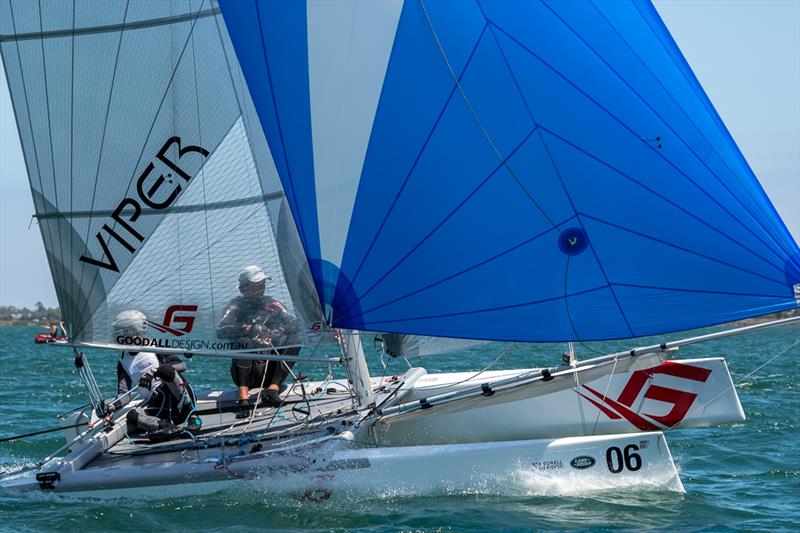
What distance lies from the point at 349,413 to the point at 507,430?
1.26 m

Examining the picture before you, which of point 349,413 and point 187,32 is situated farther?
point 349,413

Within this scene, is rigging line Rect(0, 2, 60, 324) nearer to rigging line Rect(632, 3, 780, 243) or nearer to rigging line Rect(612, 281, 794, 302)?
rigging line Rect(612, 281, 794, 302)

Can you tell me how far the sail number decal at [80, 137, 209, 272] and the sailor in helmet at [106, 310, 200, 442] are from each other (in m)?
0.48

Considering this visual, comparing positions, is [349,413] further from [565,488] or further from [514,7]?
[514,7]

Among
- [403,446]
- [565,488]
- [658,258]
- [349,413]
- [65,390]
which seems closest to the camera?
[658,258]

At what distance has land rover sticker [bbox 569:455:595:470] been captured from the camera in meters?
6.55

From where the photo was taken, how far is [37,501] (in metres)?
6.89

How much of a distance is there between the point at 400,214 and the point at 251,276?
129cm

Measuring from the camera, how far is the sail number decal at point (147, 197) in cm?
721

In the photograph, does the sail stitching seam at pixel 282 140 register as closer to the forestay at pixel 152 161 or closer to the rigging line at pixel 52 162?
the forestay at pixel 152 161

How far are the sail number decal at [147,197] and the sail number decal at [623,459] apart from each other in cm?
334

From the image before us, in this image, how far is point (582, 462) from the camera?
21.5 feet

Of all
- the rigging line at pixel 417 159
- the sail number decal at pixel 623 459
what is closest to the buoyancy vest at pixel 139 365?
the rigging line at pixel 417 159

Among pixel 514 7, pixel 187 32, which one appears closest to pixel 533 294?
pixel 514 7
